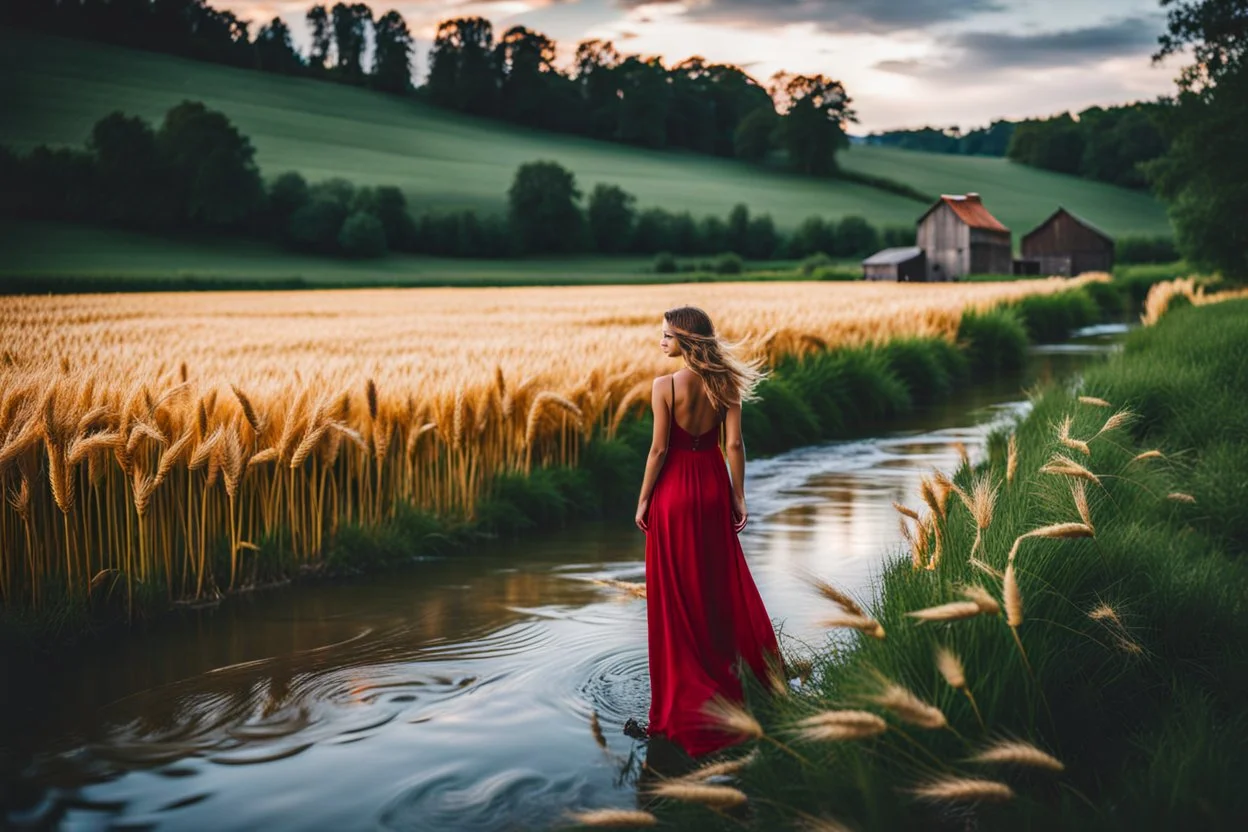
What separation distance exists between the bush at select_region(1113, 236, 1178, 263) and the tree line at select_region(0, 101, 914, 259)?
17.0 metres

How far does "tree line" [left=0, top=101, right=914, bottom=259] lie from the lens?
81.3 metres

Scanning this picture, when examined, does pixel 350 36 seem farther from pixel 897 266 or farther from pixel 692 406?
pixel 692 406

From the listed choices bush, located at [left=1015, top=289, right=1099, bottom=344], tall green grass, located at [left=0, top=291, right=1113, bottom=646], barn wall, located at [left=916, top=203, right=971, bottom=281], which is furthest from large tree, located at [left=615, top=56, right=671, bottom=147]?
tall green grass, located at [left=0, top=291, right=1113, bottom=646]

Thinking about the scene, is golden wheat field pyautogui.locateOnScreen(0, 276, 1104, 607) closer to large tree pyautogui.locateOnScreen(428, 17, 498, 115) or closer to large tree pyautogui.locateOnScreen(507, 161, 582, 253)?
large tree pyautogui.locateOnScreen(507, 161, 582, 253)

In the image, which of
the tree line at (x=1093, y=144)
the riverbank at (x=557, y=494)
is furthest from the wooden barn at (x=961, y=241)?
the riverbank at (x=557, y=494)

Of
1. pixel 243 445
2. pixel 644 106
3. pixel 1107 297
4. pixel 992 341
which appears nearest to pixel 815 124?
pixel 644 106

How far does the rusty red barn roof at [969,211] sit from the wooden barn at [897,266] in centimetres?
331

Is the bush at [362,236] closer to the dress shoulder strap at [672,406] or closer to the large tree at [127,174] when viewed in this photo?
the large tree at [127,174]

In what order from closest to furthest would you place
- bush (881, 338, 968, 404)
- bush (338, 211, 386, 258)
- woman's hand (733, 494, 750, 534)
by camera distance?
woman's hand (733, 494, 750, 534), bush (881, 338, 968, 404), bush (338, 211, 386, 258)

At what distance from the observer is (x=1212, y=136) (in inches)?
1335

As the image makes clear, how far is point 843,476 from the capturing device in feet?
→ 41.9

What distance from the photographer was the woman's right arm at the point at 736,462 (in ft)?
17.3

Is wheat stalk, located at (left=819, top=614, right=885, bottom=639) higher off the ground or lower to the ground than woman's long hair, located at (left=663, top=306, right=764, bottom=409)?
lower

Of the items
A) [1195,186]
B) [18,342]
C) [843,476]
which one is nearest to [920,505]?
[843,476]
